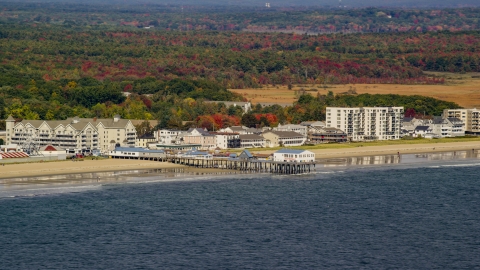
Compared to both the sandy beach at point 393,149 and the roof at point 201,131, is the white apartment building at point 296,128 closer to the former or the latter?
the sandy beach at point 393,149

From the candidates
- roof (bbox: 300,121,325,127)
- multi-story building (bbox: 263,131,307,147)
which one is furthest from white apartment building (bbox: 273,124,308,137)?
multi-story building (bbox: 263,131,307,147)

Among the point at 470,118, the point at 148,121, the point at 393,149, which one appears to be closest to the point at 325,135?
the point at 393,149

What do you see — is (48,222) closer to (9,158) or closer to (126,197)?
(126,197)

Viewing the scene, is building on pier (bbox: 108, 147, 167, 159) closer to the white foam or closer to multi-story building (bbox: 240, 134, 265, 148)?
multi-story building (bbox: 240, 134, 265, 148)

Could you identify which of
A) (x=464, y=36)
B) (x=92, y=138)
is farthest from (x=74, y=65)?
(x=464, y=36)

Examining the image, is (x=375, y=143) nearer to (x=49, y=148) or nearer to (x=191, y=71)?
(x=49, y=148)
